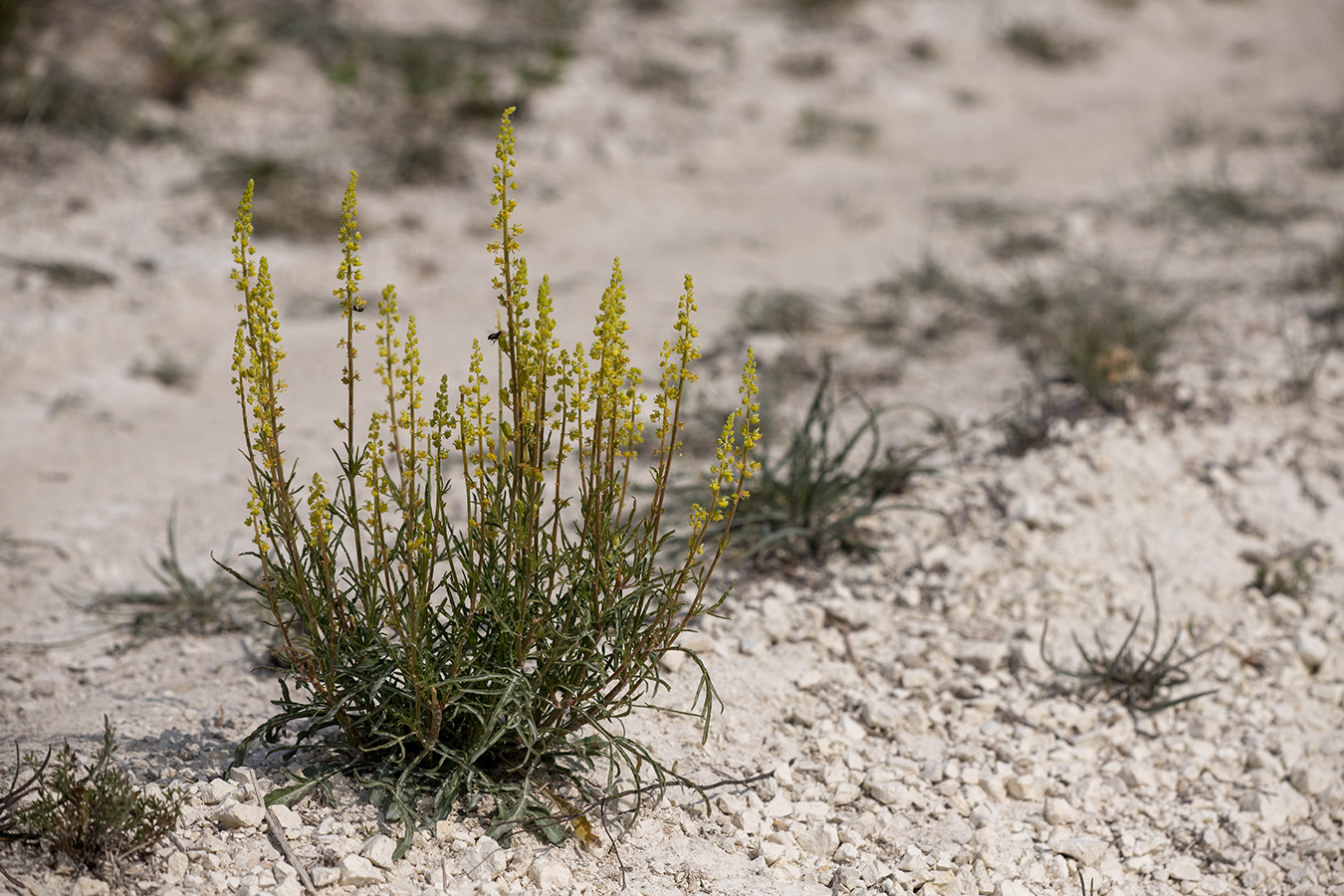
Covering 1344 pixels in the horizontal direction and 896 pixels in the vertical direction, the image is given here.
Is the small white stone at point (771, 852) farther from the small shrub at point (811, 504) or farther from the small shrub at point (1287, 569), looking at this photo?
the small shrub at point (1287, 569)

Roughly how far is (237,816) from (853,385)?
318 cm

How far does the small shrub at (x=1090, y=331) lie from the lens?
4.23 metres

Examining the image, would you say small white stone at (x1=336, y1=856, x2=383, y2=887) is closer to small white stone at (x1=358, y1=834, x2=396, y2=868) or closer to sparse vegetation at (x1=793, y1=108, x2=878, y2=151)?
small white stone at (x1=358, y1=834, x2=396, y2=868)

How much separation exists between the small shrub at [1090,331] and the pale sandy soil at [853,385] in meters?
0.11

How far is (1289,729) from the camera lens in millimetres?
3229

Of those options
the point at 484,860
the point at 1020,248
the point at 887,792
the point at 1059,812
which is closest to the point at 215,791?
the point at 484,860

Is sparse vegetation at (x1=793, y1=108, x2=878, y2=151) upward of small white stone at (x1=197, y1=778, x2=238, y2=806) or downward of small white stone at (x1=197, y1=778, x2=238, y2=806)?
upward

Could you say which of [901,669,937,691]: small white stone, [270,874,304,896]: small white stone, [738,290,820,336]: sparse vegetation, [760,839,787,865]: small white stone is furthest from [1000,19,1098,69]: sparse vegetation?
[270,874,304,896]: small white stone

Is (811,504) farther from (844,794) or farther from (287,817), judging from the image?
(287,817)

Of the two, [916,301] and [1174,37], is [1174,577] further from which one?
[1174,37]

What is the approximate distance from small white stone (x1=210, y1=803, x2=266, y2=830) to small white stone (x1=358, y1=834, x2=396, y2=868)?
0.77 ft

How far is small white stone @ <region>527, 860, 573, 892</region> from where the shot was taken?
2.32 meters

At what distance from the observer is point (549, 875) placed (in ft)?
7.66

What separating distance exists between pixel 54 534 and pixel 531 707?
2489 mm
